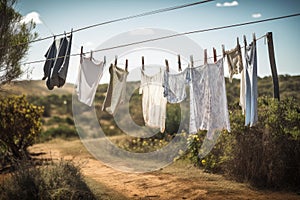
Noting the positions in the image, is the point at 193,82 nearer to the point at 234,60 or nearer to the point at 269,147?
the point at 234,60

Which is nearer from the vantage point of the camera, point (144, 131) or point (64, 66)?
point (64, 66)

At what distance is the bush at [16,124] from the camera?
304 inches

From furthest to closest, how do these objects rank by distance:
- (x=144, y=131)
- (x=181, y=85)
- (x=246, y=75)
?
(x=144, y=131) < (x=181, y=85) < (x=246, y=75)

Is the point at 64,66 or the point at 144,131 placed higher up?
the point at 64,66

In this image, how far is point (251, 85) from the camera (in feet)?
13.7

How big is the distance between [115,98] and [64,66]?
1252 mm

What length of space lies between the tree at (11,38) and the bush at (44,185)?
9.71 ft

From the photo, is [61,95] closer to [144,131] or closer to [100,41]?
[144,131]

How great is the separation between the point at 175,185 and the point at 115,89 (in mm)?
2107


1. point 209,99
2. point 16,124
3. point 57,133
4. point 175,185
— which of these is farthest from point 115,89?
point 57,133

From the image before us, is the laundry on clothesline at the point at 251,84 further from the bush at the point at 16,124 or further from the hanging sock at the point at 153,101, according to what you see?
the bush at the point at 16,124

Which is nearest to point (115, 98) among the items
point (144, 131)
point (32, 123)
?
point (32, 123)

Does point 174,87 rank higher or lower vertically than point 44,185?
higher

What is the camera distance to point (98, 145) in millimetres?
10844
